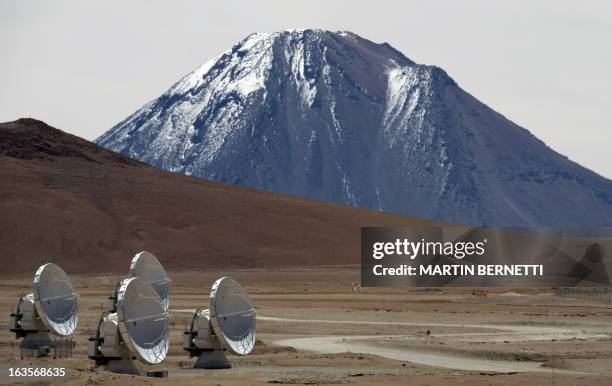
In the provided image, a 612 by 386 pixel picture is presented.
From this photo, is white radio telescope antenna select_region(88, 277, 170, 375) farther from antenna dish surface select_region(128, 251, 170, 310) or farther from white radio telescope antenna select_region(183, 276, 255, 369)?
antenna dish surface select_region(128, 251, 170, 310)

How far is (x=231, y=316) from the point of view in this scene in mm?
48344

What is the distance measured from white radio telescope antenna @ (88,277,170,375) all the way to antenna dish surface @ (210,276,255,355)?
3.93 meters

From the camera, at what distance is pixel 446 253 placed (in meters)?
119

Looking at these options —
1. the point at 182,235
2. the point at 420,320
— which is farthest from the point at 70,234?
the point at 420,320

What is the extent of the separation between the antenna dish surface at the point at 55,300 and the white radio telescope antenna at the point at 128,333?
37.0 feet

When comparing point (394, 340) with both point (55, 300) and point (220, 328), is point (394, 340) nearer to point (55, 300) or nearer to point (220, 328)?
point (55, 300)

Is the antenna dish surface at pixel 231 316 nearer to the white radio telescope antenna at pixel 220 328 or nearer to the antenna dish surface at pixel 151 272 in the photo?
the white radio telescope antenna at pixel 220 328

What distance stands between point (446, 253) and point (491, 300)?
691 inches

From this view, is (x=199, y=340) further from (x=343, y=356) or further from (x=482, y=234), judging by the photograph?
(x=482, y=234)

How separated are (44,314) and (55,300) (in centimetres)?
86

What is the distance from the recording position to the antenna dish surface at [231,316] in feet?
157

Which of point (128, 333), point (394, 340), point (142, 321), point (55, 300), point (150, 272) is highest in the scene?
point (150, 272)

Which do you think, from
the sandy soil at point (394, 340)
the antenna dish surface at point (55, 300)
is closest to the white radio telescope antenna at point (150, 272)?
the sandy soil at point (394, 340)

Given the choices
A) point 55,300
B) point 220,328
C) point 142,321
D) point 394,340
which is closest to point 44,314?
point 55,300
